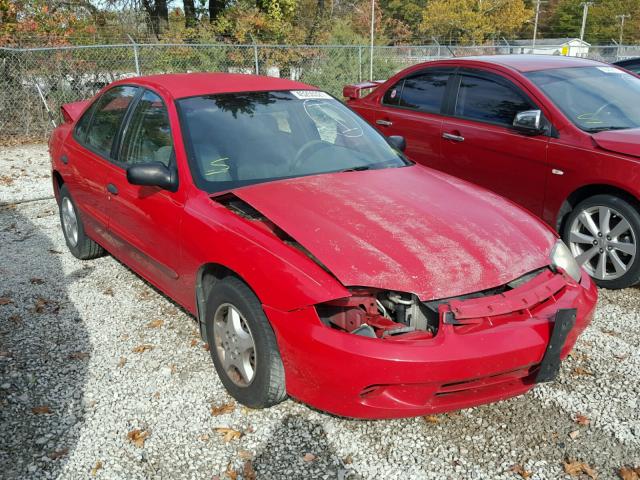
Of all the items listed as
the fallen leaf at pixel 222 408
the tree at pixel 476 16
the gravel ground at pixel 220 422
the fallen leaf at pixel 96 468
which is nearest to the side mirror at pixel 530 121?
the gravel ground at pixel 220 422

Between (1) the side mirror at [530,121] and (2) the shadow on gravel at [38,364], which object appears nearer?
(2) the shadow on gravel at [38,364]

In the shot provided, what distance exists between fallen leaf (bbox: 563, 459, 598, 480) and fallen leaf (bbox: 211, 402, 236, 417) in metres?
1.67

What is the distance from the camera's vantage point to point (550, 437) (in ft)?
9.80

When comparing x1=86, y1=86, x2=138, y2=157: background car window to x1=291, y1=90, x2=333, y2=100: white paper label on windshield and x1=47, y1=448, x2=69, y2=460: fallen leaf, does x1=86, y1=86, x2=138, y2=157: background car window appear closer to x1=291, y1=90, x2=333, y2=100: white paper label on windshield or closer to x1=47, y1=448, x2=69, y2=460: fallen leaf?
x1=291, y1=90, x2=333, y2=100: white paper label on windshield

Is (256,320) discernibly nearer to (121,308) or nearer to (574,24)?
(121,308)

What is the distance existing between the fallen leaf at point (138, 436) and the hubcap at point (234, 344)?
51cm

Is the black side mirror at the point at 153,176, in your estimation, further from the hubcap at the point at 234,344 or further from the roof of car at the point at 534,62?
the roof of car at the point at 534,62

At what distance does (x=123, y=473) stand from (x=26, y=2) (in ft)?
48.2

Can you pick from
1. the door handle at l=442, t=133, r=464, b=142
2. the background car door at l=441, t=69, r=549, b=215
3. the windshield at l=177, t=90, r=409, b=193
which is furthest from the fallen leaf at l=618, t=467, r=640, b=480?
the door handle at l=442, t=133, r=464, b=142

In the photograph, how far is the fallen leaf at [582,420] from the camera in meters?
3.09

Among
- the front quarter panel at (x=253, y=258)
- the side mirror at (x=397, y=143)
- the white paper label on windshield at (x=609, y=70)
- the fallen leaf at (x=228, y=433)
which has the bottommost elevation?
the fallen leaf at (x=228, y=433)

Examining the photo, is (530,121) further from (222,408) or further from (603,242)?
(222,408)

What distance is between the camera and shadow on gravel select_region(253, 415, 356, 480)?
9.07 ft

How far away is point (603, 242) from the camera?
15.1ft
